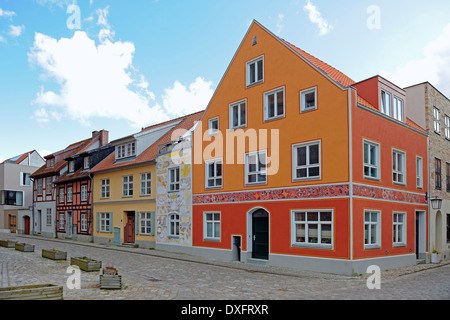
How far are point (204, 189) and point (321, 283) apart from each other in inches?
403

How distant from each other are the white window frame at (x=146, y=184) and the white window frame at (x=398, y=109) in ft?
50.9

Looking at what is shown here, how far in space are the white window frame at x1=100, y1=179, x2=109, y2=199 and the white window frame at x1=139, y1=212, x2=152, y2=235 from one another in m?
A: 5.08

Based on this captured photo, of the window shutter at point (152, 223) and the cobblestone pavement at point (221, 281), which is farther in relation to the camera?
the window shutter at point (152, 223)

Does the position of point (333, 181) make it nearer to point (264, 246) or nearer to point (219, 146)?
point (264, 246)

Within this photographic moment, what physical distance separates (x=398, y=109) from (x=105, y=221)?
873 inches

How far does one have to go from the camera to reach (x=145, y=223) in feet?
91.6

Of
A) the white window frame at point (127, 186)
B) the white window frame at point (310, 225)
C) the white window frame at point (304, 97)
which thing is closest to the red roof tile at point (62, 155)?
the white window frame at point (127, 186)

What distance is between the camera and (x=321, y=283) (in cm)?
1438

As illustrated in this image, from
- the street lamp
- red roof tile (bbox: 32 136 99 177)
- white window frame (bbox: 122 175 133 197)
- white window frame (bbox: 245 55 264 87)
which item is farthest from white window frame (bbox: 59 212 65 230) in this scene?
the street lamp

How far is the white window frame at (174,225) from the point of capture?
2509 cm

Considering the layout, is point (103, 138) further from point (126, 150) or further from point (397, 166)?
point (397, 166)

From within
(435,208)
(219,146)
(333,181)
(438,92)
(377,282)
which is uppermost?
(438,92)

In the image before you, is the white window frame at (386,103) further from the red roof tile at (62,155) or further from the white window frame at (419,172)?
the red roof tile at (62,155)
